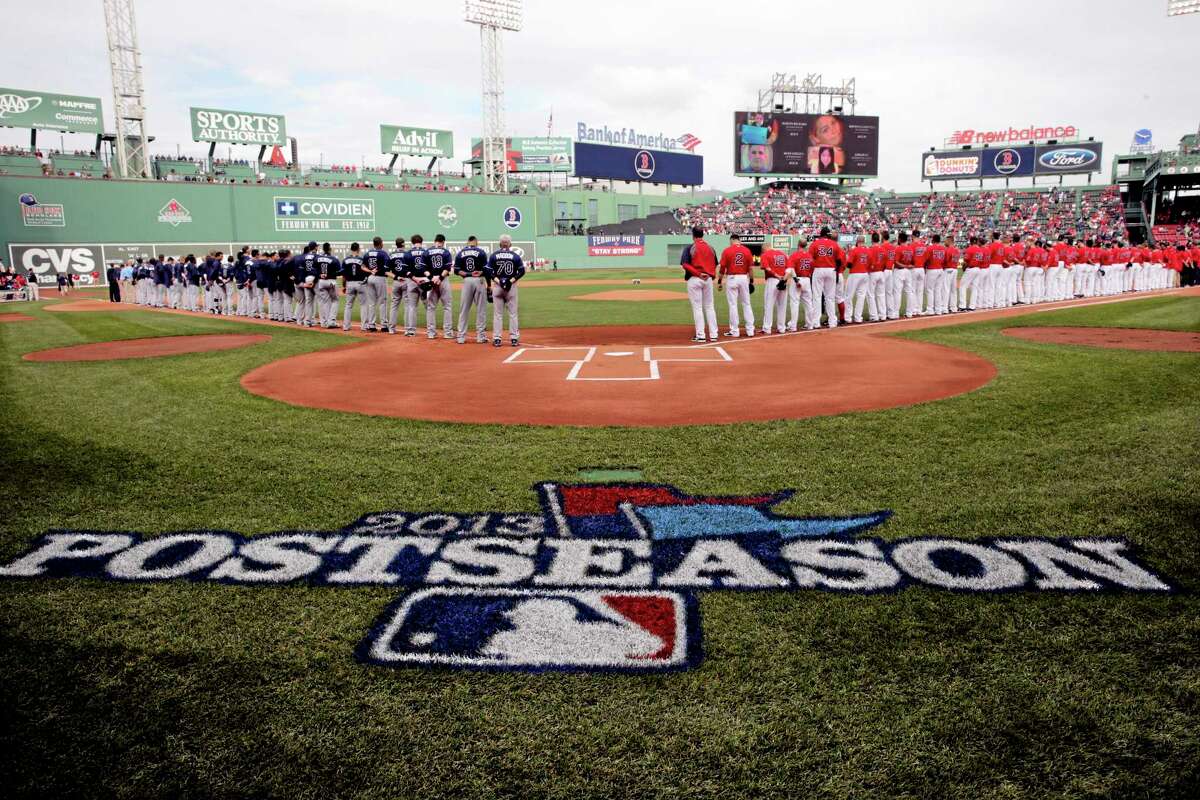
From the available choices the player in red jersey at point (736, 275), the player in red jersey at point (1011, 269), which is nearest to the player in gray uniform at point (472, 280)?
the player in red jersey at point (736, 275)

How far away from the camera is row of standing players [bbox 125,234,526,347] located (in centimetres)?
1455

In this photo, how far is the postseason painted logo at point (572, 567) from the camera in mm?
3396

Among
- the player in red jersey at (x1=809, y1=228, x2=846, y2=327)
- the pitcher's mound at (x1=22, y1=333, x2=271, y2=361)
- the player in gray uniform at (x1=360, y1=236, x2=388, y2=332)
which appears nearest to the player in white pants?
the player in red jersey at (x1=809, y1=228, x2=846, y2=327)

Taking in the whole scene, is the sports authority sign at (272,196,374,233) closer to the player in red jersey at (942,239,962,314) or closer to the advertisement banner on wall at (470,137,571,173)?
the advertisement banner on wall at (470,137,571,173)

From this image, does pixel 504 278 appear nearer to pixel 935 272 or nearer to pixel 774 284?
pixel 774 284

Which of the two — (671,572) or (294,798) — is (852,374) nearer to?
(671,572)

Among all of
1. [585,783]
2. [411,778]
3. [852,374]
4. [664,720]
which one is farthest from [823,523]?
[852,374]

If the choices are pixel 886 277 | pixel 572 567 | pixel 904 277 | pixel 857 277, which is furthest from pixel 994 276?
pixel 572 567

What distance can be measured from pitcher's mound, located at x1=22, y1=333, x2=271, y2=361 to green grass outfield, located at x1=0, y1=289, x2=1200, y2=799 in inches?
349

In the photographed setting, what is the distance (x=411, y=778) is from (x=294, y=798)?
367 millimetres

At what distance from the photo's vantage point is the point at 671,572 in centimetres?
409

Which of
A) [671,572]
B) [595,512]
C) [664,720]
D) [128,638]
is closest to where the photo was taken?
[664,720]

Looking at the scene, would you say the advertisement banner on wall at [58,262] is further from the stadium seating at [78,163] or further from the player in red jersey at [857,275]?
Result: the player in red jersey at [857,275]

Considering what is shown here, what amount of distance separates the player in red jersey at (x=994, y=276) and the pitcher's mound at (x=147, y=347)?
64.1 ft
